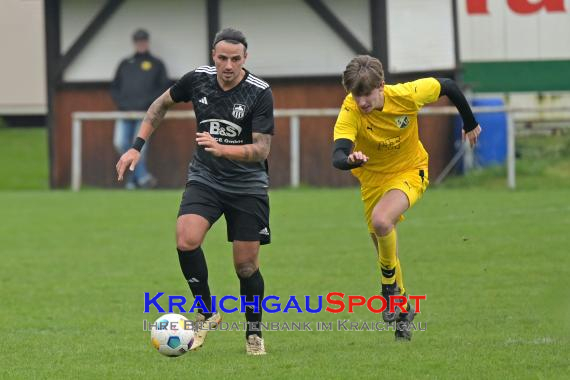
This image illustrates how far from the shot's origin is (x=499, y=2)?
943 inches

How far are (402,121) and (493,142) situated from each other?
1336 cm

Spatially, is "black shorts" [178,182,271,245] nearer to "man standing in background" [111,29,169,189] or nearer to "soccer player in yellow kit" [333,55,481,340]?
"soccer player in yellow kit" [333,55,481,340]

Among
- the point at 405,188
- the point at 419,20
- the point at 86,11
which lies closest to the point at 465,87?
the point at 419,20

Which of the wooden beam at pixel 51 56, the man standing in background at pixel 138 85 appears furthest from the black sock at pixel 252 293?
the wooden beam at pixel 51 56

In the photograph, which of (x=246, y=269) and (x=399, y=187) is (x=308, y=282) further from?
(x=246, y=269)

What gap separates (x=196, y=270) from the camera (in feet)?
28.1

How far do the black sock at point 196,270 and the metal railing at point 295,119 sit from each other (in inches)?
472

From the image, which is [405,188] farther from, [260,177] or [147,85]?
[147,85]

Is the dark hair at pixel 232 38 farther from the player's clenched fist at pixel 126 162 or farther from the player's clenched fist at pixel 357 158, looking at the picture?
the player's clenched fist at pixel 357 158

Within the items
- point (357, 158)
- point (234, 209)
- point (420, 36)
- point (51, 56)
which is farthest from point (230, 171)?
point (51, 56)

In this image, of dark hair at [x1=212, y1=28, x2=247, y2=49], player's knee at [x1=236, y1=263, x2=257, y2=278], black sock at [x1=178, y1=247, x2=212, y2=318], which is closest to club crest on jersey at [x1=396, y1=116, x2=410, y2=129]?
dark hair at [x1=212, y1=28, x2=247, y2=49]

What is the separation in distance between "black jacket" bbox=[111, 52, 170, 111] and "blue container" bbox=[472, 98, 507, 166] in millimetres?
5547

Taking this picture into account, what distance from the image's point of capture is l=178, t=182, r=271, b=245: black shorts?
27.8ft

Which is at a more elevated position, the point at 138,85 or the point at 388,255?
the point at 138,85
